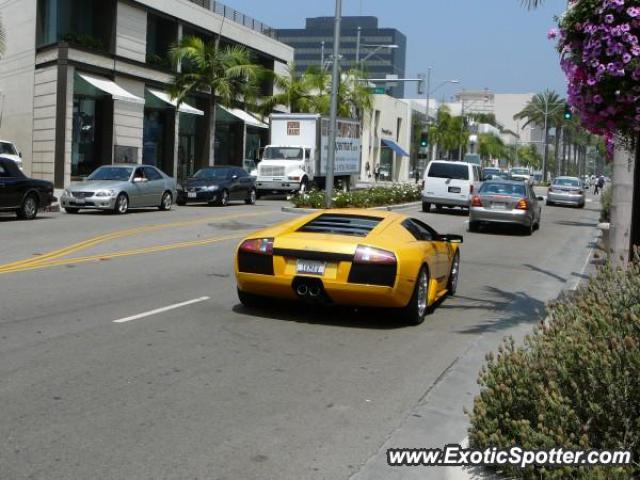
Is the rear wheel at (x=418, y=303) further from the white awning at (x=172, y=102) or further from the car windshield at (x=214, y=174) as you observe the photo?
the white awning at (x=172, y=102)

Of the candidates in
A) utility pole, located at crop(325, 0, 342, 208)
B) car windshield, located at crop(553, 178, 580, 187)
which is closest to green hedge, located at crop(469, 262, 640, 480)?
utility pole, located at crop(325, 0, 342, 208)

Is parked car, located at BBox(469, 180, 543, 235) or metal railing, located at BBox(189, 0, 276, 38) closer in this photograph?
parked car, located at BBox(469, 180, 543, 235)

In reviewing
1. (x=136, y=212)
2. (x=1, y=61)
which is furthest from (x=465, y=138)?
(x=136, y=212)

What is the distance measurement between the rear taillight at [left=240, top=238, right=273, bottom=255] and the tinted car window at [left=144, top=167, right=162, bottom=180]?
18.3 m

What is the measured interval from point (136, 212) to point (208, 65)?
49.5 ft

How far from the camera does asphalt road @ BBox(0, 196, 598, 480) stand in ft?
16.0

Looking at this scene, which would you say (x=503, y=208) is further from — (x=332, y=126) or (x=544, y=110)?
(x=544, y=110)

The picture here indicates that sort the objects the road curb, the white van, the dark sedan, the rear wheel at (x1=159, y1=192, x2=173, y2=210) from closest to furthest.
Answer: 1. the rear wheel at (x1=159, y1=192, x2=173, y2=210)
2. the road curb
3. the white van
4. the dark sedan

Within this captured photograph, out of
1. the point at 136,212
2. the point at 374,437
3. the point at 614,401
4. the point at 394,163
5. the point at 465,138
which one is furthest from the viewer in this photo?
the point at 465,138

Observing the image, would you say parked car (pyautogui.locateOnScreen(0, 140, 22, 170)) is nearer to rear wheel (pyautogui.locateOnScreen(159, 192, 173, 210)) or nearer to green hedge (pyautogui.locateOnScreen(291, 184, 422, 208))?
rear wheel (pyautogui.locateOnScreen(159, 192, 173, 210))

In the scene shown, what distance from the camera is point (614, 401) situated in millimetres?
4250

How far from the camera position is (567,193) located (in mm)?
43094

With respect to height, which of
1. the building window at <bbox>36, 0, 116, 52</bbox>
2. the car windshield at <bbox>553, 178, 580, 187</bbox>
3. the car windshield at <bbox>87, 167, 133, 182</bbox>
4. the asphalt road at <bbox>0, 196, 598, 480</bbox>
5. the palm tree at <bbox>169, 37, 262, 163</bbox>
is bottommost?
the asphalt road at <bbox>0, 196, 598, 480</bbox>

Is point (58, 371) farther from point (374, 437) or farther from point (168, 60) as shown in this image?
point (168, 60)
